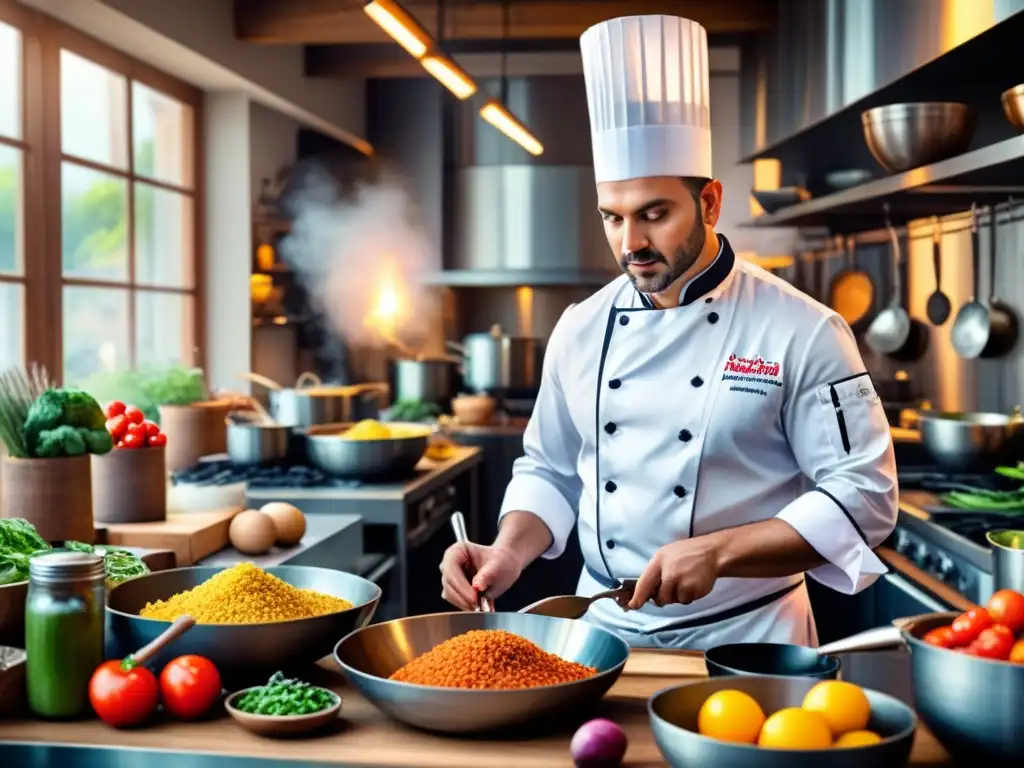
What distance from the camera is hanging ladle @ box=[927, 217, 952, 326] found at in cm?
445

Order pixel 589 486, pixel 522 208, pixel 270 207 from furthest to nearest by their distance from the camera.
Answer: pixel 522 208 → pixel 270 207 → pixel 589 486

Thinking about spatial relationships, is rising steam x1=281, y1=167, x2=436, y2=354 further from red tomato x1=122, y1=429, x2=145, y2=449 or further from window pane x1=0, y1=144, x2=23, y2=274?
red tomato x1=122, y1=429, x2=145, y2=449

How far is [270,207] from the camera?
6.61m

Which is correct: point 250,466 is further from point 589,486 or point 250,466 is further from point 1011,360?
point 1011,360

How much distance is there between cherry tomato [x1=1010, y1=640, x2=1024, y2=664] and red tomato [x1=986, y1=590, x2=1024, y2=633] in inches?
2.3

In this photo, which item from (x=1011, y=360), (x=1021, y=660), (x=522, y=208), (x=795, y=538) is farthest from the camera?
(x=522, y=208)

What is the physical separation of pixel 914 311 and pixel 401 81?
4.39 meters

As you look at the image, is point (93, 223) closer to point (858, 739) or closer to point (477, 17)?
point (477, 17)


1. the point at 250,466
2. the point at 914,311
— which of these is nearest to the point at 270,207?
the point at 250,466

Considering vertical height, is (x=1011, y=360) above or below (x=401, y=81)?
below

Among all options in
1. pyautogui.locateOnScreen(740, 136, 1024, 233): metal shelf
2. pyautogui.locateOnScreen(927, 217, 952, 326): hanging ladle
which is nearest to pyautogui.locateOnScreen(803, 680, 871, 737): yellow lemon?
pyautogui.locateOnScreen(740, 136, 1024, 233): metal shelf

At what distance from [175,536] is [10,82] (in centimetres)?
255

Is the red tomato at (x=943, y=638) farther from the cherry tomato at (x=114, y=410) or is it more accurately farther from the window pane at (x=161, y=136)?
the window pane at (x=161, y=136)

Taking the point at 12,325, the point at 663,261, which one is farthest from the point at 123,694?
the point at 12,325
